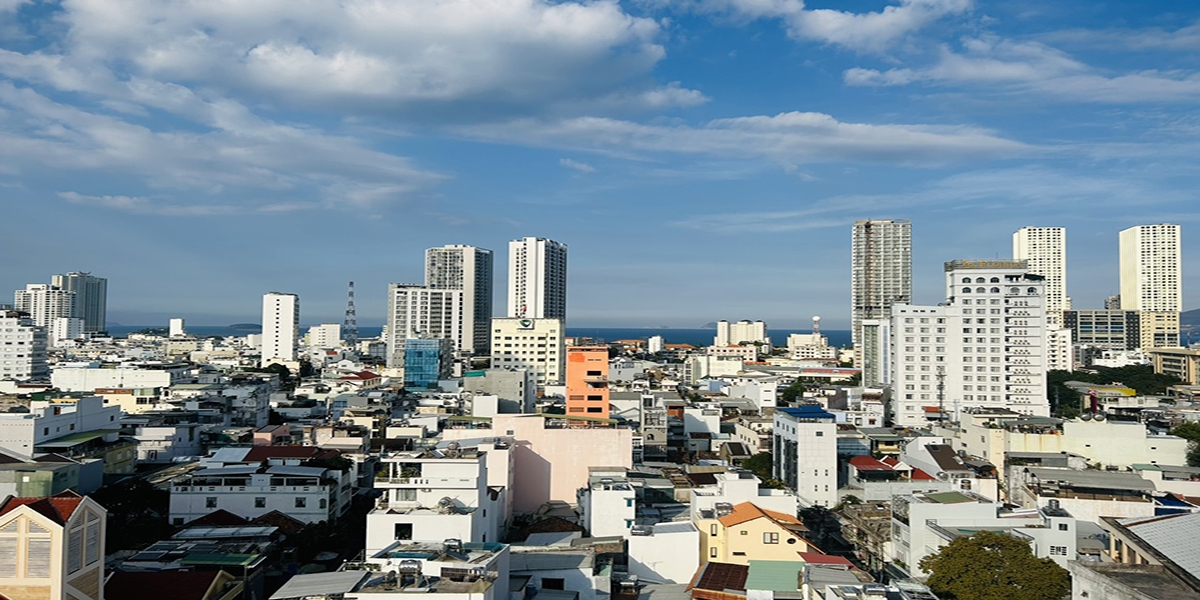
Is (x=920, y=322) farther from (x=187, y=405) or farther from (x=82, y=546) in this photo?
(x=82, y=546)

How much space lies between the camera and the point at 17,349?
45531mm

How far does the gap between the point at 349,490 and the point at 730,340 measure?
88.9 metres

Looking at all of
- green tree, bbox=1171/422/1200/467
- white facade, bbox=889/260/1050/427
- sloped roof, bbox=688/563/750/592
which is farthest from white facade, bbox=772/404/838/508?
white facade, bbox=889/260/1050/427

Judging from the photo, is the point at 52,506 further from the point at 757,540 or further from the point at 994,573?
the point at 994,573

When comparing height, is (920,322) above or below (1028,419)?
above

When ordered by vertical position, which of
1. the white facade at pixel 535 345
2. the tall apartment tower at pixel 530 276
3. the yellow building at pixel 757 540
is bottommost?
the yellow building at pixel 757 540

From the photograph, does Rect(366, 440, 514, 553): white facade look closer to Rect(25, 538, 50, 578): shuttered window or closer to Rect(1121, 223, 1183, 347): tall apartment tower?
Rect(25, 538, 50, 578): shuttered window

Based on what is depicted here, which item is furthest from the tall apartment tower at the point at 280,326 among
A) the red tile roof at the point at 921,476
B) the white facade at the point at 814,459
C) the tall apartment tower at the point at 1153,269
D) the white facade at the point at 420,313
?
the tall apartment tower at the point at 1153,269

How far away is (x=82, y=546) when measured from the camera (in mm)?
9312

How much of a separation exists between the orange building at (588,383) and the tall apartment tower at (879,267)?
5195 centimetres

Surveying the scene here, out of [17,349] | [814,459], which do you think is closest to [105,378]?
[17,349]

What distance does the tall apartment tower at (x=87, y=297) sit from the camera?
331 ft

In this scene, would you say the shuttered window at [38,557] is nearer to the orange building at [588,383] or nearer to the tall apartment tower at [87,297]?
the orange building at [588,383]

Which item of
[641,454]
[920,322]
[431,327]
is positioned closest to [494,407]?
[641,454]
